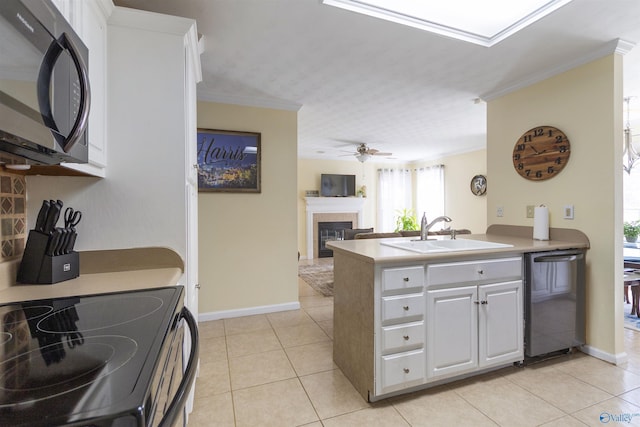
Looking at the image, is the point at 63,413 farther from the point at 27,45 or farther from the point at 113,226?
the point at 113,226

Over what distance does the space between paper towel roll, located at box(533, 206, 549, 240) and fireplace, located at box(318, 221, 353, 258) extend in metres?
4.74

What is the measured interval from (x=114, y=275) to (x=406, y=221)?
6.11m

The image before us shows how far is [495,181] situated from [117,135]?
129 inches

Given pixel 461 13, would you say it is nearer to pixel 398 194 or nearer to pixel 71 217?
pixel 71 217

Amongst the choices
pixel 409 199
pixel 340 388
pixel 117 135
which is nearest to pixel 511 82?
pixel 340 388

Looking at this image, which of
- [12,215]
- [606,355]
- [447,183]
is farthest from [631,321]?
[12,215]

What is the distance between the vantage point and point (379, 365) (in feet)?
5.57

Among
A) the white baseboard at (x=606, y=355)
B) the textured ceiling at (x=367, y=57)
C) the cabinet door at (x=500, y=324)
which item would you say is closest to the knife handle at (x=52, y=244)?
the textured ceiling at (x=367, y=57)

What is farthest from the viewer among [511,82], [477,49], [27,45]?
[511,82]

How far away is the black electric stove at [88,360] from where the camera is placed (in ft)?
1.30

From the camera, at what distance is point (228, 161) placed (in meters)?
3.16

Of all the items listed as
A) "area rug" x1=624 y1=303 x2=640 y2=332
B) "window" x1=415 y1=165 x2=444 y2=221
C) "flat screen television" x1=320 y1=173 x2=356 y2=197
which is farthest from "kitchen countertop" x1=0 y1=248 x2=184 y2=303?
"window" x1=415 y1=165 x2=444 y2=221

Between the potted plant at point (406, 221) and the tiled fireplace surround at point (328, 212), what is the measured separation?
3.13 feet

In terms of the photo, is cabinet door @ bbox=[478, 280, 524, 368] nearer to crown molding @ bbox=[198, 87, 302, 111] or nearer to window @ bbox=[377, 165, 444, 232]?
crown molding @ bbox=[198, 87, 302, 111]
